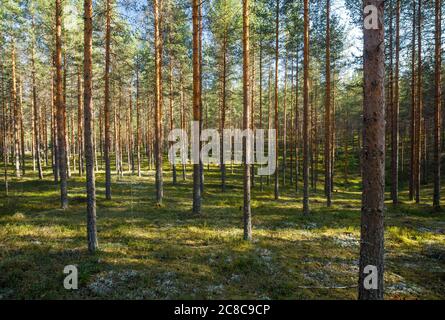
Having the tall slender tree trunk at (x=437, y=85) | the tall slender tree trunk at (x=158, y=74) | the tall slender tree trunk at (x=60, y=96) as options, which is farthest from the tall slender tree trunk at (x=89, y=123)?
the tall slender tree trunk at (x=437, y=85)

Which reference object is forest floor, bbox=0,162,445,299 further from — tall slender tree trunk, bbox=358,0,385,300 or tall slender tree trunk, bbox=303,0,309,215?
tall slender tree trunk, bbox=303,0,309,215

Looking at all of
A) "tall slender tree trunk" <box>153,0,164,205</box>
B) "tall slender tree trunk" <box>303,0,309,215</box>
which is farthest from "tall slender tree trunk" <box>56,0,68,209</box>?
"tall slender tree trunk" <box>303,0,309,215</box>

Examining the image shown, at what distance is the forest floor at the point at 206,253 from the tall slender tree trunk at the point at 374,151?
2.00m

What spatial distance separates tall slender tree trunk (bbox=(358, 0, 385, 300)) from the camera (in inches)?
201

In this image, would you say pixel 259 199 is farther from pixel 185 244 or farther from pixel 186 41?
pixel 186 41

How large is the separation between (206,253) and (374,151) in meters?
6.91

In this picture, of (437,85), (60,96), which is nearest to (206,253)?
(60,96)

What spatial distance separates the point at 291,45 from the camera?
22.7 metres

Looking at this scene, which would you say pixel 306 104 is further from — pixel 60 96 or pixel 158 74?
pixel 60 96

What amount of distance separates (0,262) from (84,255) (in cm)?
232

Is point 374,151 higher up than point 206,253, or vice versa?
point 374,151

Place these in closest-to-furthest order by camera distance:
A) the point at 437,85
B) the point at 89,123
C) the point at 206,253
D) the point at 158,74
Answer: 1. the point at 89,123
2. the point at 206,253
3. the point at 437,85
4. the point at 158,74

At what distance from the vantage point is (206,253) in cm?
990
